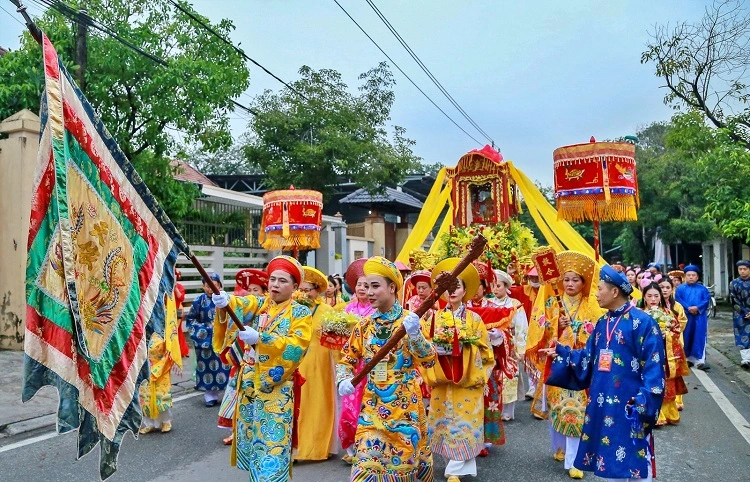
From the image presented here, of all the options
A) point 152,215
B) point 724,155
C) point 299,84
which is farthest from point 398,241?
point 152,215

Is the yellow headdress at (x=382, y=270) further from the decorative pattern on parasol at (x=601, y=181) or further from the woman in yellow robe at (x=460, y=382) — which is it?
the decorative pattern on parasol at (x=601, y=181)

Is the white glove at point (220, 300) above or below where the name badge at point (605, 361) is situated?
above

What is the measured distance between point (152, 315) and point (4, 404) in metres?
5.55

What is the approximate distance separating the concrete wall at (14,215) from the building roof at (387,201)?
1442cm

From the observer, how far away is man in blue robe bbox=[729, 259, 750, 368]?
10281 millimetres

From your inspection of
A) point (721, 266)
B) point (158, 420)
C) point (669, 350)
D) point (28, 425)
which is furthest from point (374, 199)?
point (28, 425)

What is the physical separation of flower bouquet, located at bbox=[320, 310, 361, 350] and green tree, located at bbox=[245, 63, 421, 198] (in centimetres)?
1250

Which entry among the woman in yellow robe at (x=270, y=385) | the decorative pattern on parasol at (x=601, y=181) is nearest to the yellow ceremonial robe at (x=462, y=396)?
the woman in yellow robe at (x=270, y=385)

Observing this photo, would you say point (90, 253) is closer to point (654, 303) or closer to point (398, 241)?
point (654, 303)

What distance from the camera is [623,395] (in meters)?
3.81

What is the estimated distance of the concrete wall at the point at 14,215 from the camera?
393 inches

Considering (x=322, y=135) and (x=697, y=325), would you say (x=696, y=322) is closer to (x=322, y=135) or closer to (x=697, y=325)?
(x=697, y=325)

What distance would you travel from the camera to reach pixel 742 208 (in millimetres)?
9578

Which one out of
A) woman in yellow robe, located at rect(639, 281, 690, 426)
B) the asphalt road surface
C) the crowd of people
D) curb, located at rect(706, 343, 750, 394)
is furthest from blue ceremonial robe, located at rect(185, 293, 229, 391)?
curb, located at rect(706, 343, 750, 394)
